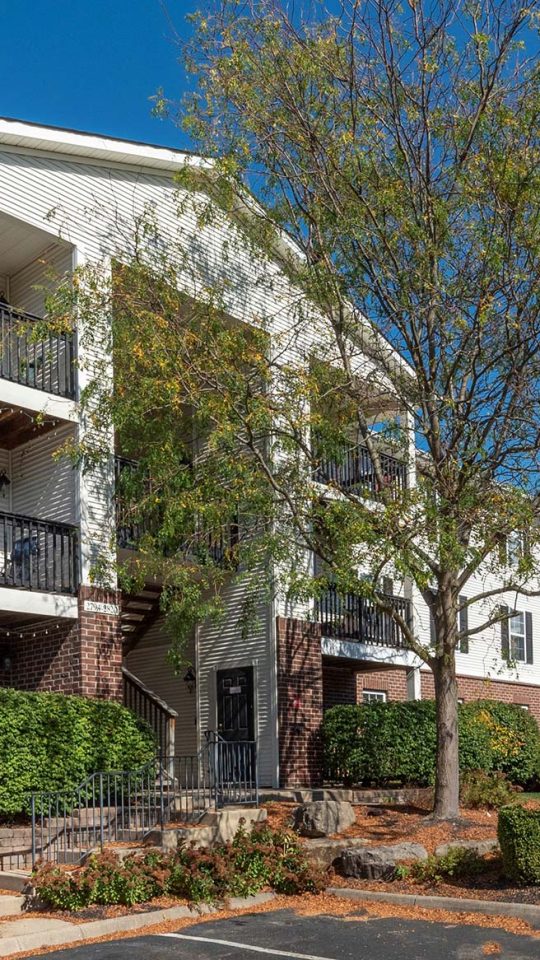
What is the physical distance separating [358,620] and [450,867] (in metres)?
11.3

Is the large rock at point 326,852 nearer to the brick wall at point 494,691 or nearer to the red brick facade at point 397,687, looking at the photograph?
the red brick facade at point 397,687

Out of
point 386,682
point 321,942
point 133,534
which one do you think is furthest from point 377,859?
point 386,682

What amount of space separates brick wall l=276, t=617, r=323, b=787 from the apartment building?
3cm

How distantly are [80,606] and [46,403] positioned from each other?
10.8 feet

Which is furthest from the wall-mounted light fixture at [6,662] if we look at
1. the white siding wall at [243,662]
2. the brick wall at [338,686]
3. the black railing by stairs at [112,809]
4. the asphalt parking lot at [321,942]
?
the asphalt parking lot at [321,942]

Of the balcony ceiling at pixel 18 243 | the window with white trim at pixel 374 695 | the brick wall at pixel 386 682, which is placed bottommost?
the window with white trim at pixel 374 695

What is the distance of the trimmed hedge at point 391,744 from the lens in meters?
21.4

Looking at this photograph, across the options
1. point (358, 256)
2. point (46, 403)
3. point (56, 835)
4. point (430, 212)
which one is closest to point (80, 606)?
point (46, 403)

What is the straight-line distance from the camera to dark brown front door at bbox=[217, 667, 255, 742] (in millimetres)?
21438

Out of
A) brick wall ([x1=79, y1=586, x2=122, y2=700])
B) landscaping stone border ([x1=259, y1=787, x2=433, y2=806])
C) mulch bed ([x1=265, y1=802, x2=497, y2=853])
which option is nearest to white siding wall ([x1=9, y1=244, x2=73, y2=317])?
brick wall ([x1=79, y1=586, x2=122, y2=700])

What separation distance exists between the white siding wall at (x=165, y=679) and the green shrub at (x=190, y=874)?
978cm

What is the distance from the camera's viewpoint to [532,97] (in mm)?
15133

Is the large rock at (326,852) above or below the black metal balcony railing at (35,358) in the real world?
below

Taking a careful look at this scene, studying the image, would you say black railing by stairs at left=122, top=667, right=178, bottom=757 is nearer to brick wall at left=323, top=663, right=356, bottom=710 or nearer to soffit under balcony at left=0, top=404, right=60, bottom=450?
soffit under balcony at left=0, top=404, right=60, bottom=450
